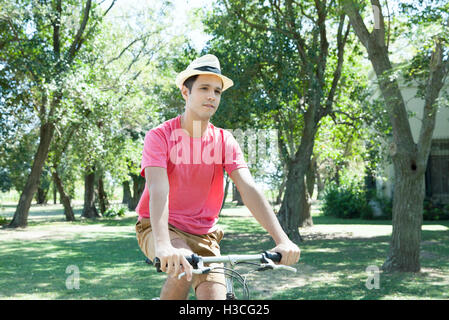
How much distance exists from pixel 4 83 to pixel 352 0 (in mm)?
14720

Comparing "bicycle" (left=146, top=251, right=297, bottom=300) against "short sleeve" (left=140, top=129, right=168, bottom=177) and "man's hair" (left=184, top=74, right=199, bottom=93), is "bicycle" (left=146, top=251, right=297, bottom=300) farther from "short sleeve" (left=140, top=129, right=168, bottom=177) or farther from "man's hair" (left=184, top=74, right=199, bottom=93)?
"man's hair" (left=184, top=74, right=199, bottom=93)

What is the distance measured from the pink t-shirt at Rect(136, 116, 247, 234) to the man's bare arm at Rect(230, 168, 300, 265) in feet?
0.44

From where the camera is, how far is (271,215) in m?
2.83

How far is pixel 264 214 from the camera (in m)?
2.84

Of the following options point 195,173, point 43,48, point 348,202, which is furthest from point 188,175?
point 348,202

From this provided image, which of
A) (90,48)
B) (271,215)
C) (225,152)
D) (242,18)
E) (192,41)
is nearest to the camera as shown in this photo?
(271,215)

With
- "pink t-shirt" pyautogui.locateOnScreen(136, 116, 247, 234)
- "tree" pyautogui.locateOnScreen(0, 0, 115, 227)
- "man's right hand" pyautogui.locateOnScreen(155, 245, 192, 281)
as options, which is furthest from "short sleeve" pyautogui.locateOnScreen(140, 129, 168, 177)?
"tree" pyautogui.locateOnScreen(0, 0, 115, 227)

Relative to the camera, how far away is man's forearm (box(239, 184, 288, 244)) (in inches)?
108

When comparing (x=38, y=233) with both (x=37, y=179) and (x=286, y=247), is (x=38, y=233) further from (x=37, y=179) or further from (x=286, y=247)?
(x=286, y=247)

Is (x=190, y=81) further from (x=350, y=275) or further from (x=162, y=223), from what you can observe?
(x=350, y=275)

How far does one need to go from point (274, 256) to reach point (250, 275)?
7.82 metres

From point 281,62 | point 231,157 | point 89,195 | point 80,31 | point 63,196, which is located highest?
point 80,31

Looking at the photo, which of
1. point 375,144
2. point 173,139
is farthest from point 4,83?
point 173,139

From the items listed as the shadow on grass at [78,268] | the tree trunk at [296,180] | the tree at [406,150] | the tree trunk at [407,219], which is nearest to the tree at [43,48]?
the shadow on grass at [78,268]
